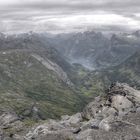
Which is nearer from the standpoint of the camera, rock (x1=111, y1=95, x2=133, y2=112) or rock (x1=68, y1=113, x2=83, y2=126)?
rock (x1=68, y1=113, x2=83, y2=126)

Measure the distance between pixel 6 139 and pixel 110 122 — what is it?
33339mm

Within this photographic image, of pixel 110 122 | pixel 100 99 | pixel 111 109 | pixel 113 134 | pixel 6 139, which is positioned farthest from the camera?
pixel 100 99

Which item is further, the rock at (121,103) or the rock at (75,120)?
the rock at (121,103)

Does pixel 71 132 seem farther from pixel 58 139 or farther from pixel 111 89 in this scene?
pixel 111 89

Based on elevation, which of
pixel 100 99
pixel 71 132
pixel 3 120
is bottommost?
pixel 3 120

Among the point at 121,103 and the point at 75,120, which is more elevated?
the point at 121,103

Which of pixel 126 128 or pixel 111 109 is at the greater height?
pixel 126 128

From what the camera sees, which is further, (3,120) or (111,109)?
(3,120)

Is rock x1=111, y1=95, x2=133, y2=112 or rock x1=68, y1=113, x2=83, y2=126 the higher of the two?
rock x1=111, y1=95, x2=133, y2=112

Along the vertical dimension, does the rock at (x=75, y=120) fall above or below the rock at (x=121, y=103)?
below

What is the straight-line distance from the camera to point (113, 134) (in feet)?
321

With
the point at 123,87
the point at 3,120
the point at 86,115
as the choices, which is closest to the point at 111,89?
the point at 123,87

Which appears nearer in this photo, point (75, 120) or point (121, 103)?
point (75, 120)

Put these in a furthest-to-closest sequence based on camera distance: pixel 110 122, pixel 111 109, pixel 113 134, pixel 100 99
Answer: pixel 100 99 < pixel 111 109 < pixel 110 122 < pixel 113 134
